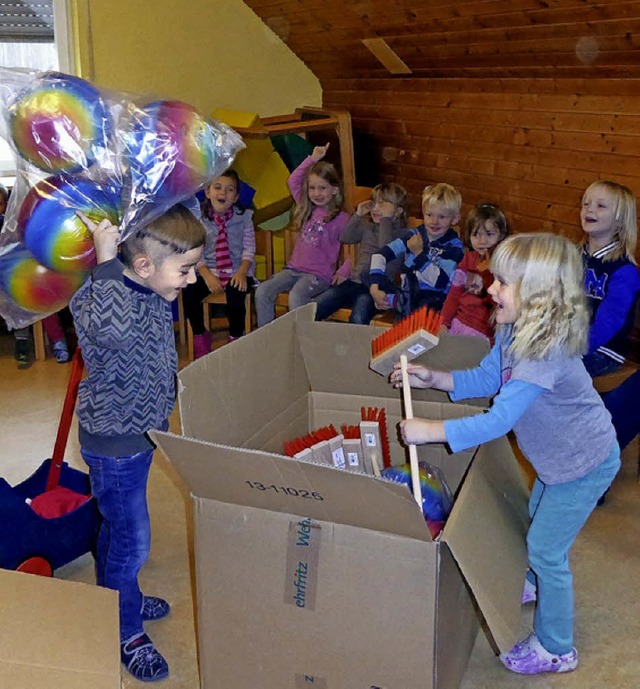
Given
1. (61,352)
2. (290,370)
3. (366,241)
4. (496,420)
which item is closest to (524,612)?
(496,420)

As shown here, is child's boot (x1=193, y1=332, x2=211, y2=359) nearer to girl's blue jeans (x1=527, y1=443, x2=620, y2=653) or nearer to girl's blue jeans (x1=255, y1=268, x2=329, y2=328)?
girl's blue jeans (x1=255, y1=268, x2=329, y2=328)

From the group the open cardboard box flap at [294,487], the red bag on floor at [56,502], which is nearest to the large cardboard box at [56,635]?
the open cardboard box flap at [294,487]

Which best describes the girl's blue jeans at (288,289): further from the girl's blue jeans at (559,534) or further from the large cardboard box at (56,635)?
the large cardboard box at (56,635)

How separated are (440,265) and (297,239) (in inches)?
31.4

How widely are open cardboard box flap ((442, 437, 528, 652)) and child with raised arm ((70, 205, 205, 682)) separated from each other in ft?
2.08

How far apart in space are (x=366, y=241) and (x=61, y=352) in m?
1.36

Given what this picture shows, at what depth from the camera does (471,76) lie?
12.0 ft

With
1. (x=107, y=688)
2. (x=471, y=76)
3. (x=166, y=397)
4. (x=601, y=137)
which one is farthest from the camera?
(x=471, y=76)

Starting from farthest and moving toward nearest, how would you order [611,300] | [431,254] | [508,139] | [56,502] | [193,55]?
[193,55]
[508,139]
[431,254]
[611,300]
[56,502]

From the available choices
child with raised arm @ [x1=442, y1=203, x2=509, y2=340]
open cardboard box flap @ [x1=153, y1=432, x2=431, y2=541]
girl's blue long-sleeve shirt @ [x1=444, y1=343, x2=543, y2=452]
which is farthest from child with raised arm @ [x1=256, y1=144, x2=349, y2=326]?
open cardboard box flap @ [x1=153, y1=432, x2=431, y2=541]

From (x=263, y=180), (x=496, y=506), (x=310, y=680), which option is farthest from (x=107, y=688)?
(x=263, y=180)

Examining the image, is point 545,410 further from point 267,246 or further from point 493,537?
point 267,246

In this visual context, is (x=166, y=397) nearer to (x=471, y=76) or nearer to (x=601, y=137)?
(x=601, y=137)

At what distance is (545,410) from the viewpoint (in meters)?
1.71
